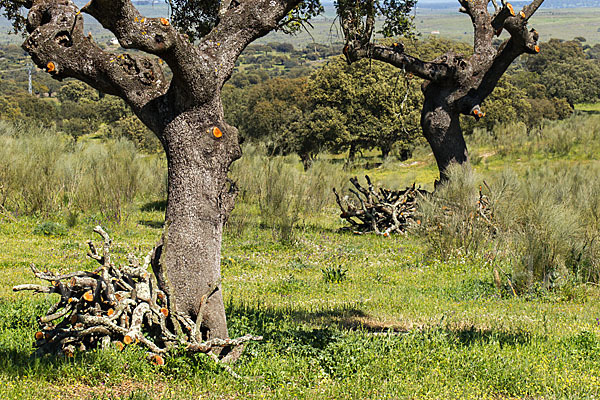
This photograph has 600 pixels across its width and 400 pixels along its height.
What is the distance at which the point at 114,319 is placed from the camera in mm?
4480

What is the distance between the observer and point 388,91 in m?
28.8

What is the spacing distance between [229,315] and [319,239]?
660cm

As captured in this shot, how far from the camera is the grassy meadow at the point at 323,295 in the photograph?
14.1 ft

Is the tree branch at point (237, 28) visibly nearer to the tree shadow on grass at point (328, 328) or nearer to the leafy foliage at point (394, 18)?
the tree shadow on grass at point (328, 328)

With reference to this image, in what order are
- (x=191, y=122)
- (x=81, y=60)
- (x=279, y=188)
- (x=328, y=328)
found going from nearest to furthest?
1. (x=81, y=60)
2. (x=191, y=122)
3. (x=328, y=328)
4. (x=279, y=188)

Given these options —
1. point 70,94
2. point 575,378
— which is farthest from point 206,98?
point 70,94

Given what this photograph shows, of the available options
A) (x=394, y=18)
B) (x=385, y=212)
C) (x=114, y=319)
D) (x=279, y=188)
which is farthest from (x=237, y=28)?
(x=385, y=212)

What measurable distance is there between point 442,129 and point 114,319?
916 centimetres

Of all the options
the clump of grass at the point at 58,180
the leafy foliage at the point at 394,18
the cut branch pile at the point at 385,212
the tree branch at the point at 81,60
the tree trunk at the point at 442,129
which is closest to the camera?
the tree branch at the point at 81,60

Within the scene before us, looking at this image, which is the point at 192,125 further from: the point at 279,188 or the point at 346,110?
the point at 346,110

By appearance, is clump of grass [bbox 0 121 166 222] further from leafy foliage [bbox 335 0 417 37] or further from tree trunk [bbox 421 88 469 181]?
tree trunk [bbox 421 88 469 181]

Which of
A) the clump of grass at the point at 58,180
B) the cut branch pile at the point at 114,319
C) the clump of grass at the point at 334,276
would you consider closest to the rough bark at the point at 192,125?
the cut branch pile at the point at 114,319

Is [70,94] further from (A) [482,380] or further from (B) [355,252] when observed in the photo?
(A) [482,380]

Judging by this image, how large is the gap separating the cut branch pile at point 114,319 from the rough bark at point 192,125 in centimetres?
14
